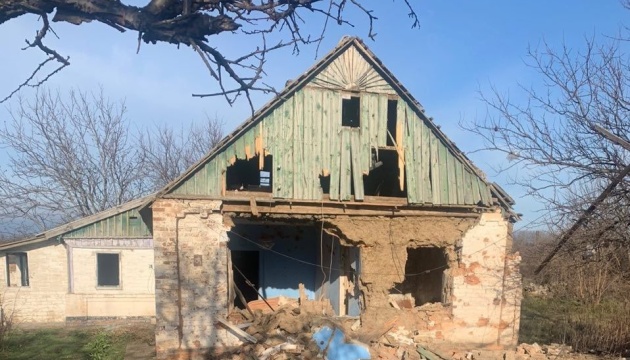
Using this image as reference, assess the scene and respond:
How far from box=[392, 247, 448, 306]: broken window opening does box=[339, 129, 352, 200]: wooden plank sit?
3.36 meters

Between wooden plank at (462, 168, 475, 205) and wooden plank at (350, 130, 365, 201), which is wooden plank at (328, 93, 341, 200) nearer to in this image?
wooden plank at (350, 130, 365, 201)

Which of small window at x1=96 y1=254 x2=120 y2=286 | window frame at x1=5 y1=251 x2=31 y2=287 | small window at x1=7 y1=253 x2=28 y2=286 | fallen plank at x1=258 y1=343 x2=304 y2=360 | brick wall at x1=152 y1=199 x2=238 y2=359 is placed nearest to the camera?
fallen plank at x1=258 y1=343 x2=304 y2=360

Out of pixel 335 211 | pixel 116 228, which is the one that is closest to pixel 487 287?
pixel 335 211

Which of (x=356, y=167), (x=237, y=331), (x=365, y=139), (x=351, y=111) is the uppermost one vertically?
(x=351, y=111)

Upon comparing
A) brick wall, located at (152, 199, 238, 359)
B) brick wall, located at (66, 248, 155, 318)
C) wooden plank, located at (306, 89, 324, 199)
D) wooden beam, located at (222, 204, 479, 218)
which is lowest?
brick wall, located at (66, 248, 155, 318)

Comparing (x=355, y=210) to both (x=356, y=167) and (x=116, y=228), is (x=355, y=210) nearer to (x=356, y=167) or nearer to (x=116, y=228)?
(x=356, y=167)

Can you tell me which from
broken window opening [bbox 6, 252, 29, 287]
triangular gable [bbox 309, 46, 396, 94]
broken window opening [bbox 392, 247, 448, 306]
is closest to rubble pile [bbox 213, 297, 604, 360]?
broken window opening [bbox 392, 247, 448, 306]

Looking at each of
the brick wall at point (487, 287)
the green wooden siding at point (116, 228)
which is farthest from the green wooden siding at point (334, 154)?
the green wooden siding at point (116, 228)

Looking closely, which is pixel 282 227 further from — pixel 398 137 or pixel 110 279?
pixel 110 279

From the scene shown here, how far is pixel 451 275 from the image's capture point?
1012cm

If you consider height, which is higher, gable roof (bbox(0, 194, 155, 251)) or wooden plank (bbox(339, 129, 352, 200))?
wooden plank (bbox(339, 129, 352, 200))

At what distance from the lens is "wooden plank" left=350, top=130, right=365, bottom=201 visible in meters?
9.53

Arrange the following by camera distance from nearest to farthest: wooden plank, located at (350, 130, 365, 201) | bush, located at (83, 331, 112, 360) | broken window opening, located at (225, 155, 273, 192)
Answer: wooden plank, located at (350, 130, 365, 201) < bush, located at (83, 331, 112, 360) < broken window opening, located at (225, 155, 273, 192)

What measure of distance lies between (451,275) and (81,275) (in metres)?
14.0
